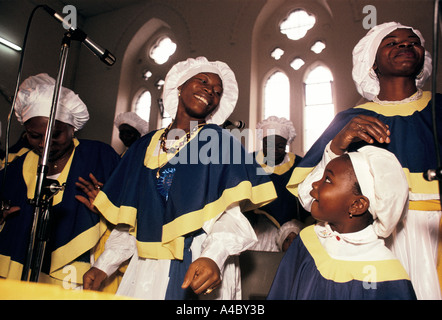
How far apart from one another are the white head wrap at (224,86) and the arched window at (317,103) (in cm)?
431

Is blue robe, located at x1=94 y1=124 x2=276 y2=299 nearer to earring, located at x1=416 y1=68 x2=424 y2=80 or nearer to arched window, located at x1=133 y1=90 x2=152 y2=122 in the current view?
earring, located at x1=416 y1=68 x2=424 y2=80

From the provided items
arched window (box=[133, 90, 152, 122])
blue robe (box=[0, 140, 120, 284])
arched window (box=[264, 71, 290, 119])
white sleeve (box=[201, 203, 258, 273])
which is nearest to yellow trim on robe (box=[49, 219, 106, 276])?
blue robe (box=[0, 140, 120, 284])

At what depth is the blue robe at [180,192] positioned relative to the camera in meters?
1.87

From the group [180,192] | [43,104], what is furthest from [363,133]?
[43,104]

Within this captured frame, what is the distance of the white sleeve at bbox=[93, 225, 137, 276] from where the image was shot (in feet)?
6.69

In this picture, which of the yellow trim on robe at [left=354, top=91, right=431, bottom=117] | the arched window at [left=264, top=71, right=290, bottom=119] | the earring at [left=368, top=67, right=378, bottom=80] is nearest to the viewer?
the yellow trim on robe at [left=354, top=91, right=431, bottom=117]

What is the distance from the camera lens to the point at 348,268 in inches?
63.6

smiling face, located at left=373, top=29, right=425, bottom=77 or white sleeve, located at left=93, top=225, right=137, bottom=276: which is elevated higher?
smiling face, located at left=373, top=29, right=425, bottom=77

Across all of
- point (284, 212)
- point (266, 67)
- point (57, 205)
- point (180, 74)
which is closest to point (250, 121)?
point (266, 67)

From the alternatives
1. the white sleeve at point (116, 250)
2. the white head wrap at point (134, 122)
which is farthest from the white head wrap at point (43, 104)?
the white head wrap at point (134, 122)

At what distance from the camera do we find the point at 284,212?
4.05 metres

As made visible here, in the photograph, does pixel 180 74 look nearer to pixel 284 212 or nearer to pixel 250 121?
pixel 284 212

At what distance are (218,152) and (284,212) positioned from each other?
216cm

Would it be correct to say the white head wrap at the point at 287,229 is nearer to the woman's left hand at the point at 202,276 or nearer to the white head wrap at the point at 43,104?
the white head wrap at the point at 43,104
